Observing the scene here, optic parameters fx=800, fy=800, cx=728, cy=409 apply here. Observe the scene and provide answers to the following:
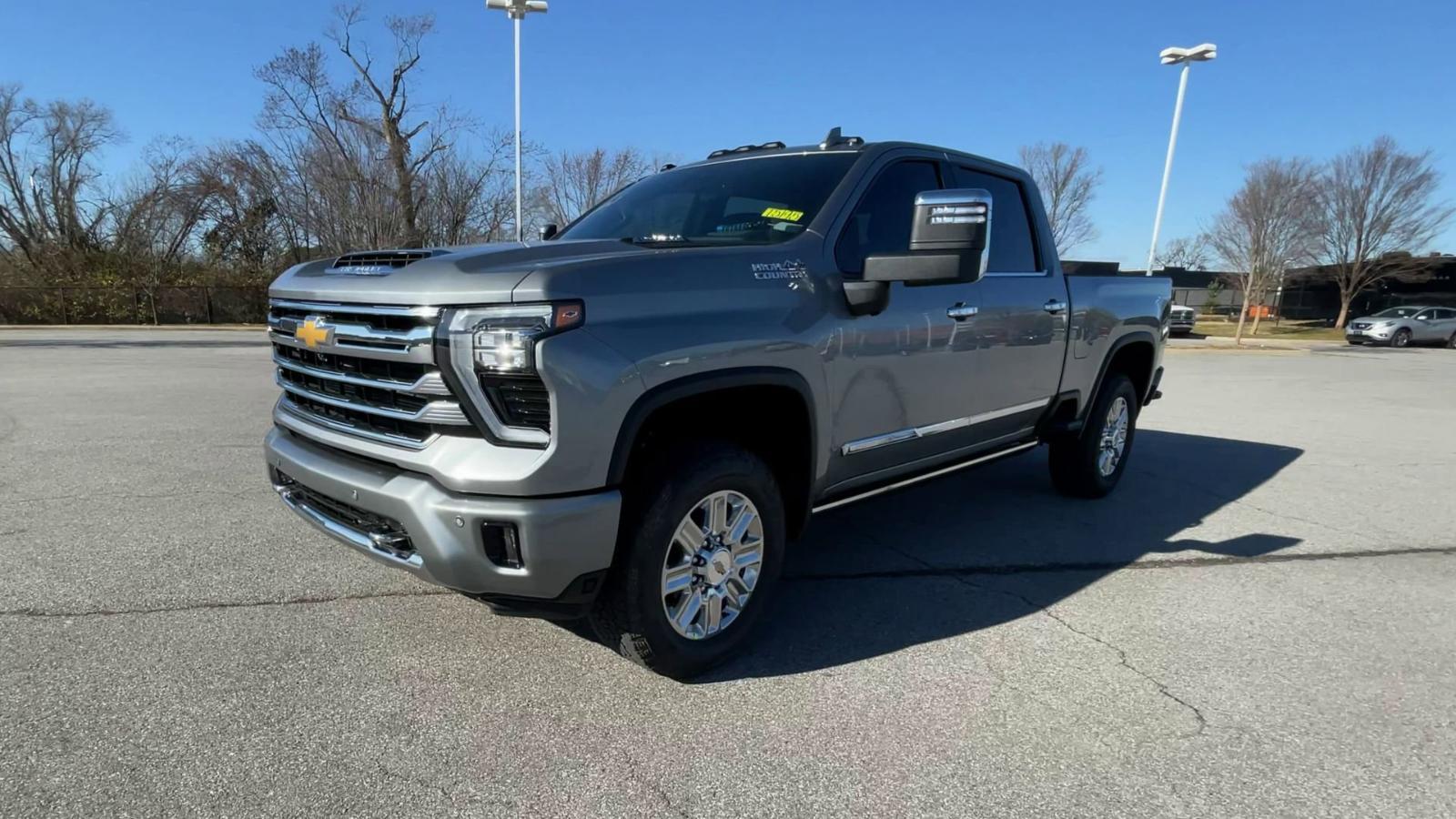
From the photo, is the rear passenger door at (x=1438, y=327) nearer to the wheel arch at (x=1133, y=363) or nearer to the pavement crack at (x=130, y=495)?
the wheel arch at (x=1133, y=363)

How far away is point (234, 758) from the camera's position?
2.43 m

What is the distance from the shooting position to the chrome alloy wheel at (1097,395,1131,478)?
18.2 feet

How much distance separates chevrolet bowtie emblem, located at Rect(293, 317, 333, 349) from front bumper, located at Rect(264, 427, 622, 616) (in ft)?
1.63

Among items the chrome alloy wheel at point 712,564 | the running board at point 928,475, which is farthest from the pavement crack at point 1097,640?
the chrome alloy wheel at point 712,564

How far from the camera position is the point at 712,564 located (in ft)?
9.66

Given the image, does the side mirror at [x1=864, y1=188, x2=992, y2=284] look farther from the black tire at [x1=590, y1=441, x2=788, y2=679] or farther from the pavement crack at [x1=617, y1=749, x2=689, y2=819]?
the pavement crack at [x1=617, y1=749, x2=689, y2=819]

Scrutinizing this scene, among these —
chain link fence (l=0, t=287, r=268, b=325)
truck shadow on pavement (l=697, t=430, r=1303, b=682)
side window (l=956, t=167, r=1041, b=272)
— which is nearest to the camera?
truck shadow on pavement (l=697, t=430, r=1303, b=682)

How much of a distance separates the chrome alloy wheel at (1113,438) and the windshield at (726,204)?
10.0 ft

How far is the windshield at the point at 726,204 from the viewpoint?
11.3 feet

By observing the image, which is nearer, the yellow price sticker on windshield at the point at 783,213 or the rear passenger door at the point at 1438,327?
the yellow price sticker on windshield at the point at 783,213

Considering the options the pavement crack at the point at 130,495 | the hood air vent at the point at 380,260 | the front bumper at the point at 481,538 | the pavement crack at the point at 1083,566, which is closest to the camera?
the front bumper at the point at 481,538

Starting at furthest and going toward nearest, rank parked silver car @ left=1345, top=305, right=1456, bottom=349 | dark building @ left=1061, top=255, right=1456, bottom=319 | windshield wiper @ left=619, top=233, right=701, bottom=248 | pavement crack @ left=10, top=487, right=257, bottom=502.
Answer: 1. dark building @ left=1061, top=255, right=1456, bottom=319
2. parked silver car @ left=1345, top=305, right=1456, bottom=349
3. pavement crack @ left=10, top=487, right=257, bottom=502
4. windshield wiper @ left=619, top=233, right=701, bottom=248

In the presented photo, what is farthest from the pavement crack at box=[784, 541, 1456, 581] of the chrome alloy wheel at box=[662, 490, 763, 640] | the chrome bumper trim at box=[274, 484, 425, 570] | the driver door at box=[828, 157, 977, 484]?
the chrome bumper trim at box=[274, 484, 425, 570]

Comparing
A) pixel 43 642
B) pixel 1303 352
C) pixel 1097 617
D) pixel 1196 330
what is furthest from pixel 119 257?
pixel 1196 330
